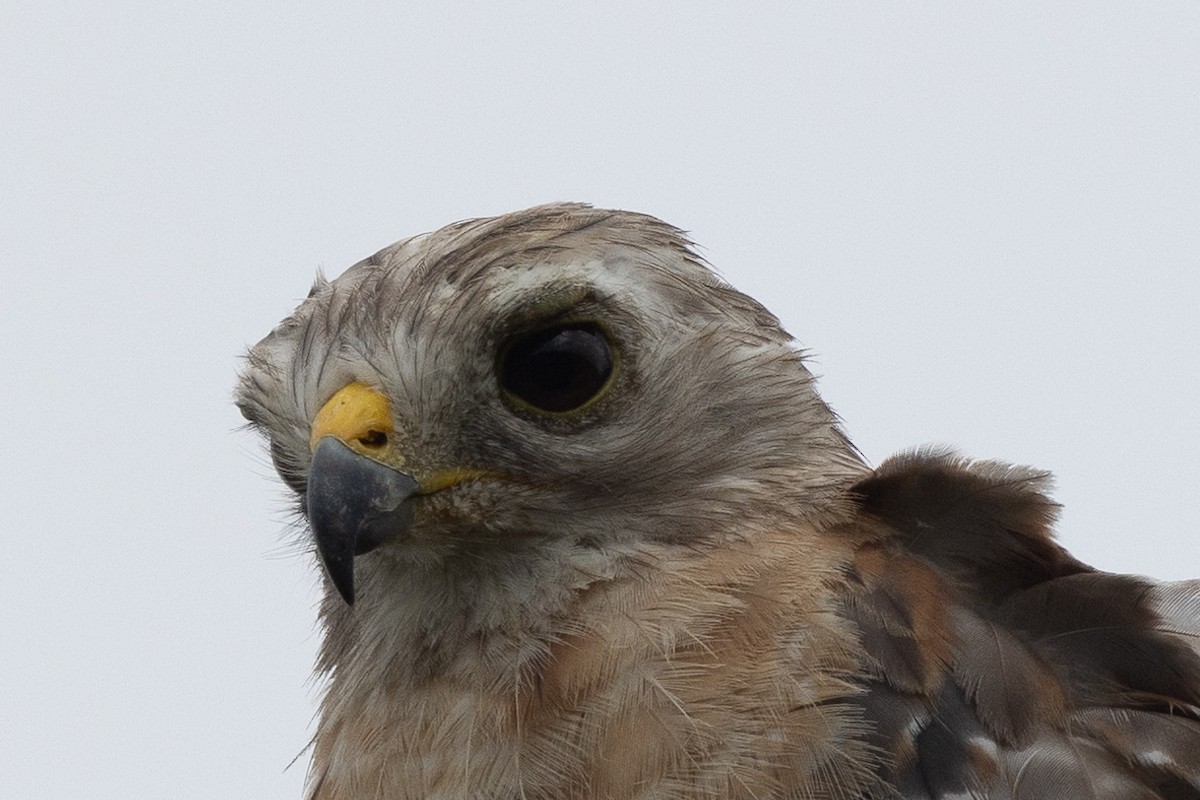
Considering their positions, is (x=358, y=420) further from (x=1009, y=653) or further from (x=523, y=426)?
(x=1009, y=653)

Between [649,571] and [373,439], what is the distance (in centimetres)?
94

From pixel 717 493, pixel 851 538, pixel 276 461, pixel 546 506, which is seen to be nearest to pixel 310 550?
pixel 276 461

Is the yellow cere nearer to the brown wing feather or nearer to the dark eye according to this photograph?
the dark eye

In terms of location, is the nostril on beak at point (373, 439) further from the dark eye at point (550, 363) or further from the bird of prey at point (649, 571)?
the dark eye at point (550, 363)

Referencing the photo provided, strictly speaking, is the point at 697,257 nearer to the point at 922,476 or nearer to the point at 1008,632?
the point at 922,476

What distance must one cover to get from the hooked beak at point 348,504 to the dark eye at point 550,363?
46 centimetres

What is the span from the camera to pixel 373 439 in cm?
501

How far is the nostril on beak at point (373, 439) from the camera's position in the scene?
4992mm

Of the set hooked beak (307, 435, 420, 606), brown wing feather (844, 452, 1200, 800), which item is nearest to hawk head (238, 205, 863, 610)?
hooked beak (307, 435, 420, 606)

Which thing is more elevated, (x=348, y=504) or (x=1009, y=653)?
(x=348, y=504)

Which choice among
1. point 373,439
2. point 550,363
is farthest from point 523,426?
point 373,439

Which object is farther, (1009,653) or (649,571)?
(649,571)

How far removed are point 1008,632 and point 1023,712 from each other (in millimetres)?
265

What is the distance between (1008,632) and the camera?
4602 millimetres
